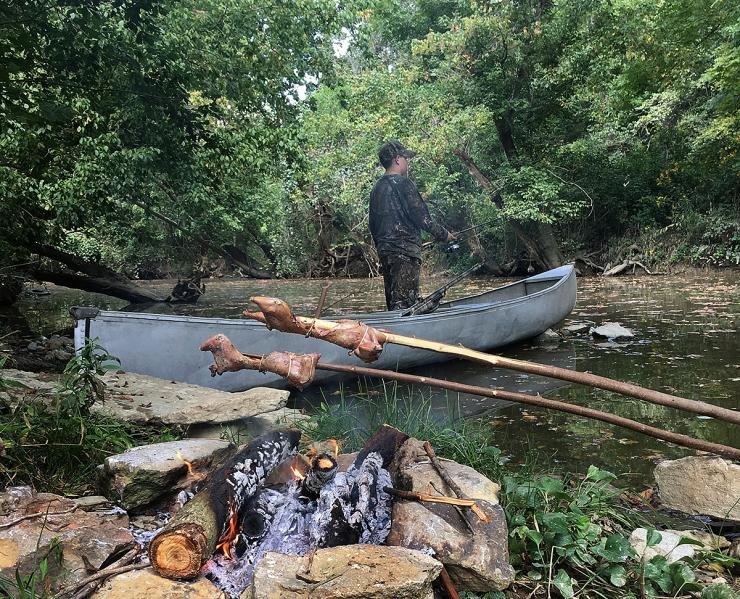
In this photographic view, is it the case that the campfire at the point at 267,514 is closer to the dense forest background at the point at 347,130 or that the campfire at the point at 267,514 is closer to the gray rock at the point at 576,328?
the dense forest background at the point at 347,130

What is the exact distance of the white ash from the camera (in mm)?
2061

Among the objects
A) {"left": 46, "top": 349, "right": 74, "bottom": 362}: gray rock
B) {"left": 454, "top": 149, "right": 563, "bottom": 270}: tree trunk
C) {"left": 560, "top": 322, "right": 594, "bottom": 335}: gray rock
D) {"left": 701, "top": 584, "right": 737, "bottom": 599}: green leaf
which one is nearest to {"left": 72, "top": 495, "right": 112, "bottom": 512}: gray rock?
{"left": 701, "top": 584, "right": 737, "bottom": 599}: green leaf

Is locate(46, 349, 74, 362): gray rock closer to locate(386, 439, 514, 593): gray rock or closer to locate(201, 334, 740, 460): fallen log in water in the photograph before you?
locate(201, 334, 740, 460): fallen log in water

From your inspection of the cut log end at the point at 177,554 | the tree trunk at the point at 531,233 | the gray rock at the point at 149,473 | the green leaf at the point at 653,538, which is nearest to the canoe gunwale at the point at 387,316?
the gray rock at the point at 149,473

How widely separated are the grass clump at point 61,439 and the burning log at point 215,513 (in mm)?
847

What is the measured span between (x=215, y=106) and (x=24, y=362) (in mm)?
3969

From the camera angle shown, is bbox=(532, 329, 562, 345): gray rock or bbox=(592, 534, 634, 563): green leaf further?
bbox=(532, 329, 562, 345): gray rock

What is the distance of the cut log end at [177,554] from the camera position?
5.98ft

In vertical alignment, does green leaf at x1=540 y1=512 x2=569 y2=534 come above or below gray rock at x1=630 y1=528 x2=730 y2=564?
above

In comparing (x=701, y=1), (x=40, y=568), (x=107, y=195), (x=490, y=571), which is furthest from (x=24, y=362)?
(x=701, y=1)

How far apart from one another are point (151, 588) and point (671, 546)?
192cm

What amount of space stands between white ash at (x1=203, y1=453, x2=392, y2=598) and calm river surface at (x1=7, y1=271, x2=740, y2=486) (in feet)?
5.42

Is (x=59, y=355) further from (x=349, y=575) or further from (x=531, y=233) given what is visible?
(x=531, y=233)

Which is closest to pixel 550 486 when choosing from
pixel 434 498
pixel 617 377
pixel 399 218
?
pixel 434 498
